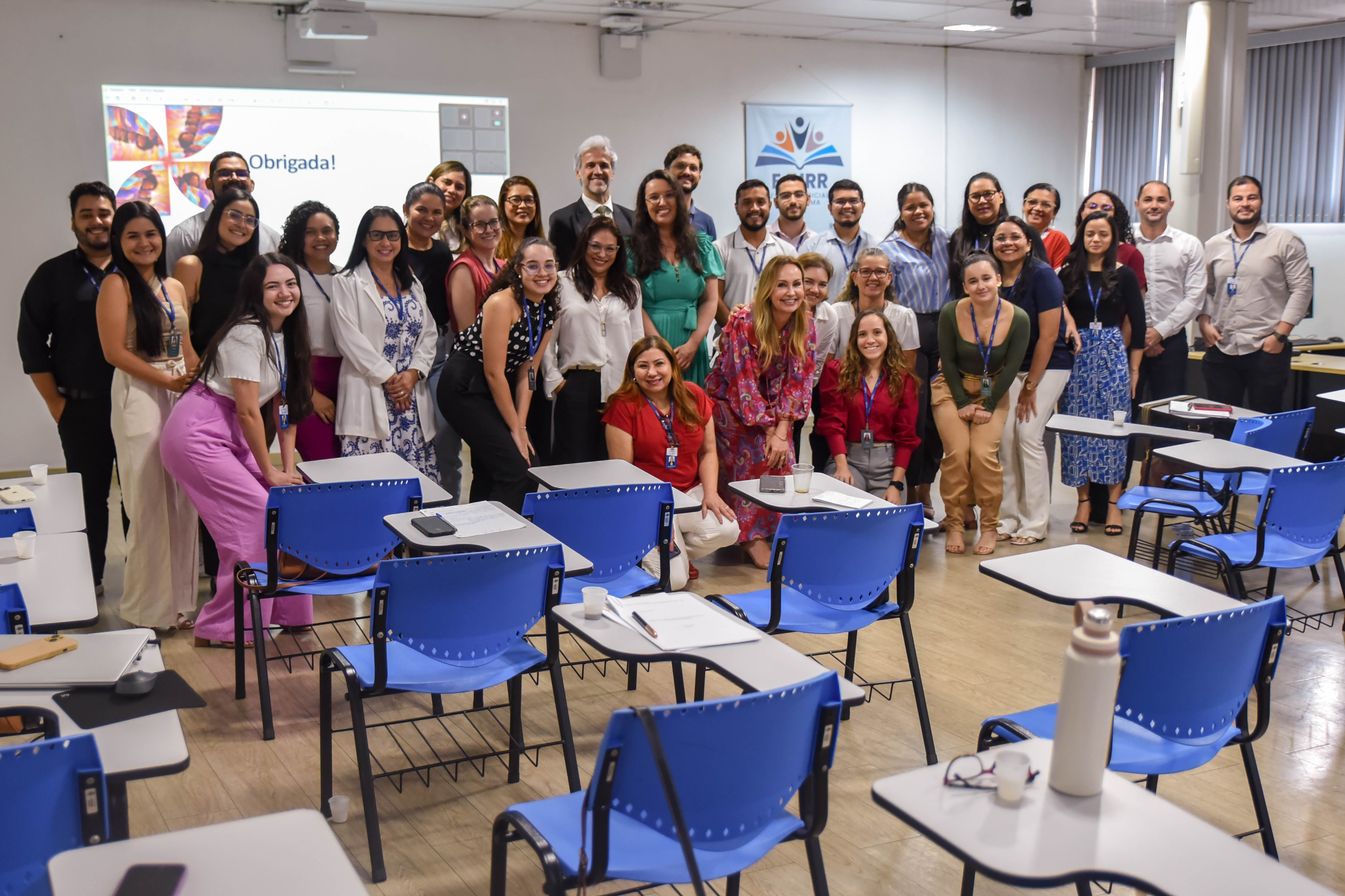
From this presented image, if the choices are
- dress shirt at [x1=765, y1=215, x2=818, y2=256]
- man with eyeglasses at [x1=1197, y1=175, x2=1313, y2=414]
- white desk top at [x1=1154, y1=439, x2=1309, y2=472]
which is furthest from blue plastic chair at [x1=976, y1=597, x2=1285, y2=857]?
man with eyeglasses at [x1=1197, y1=175, x2=1313, y2=414]

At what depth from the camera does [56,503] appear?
3598mm

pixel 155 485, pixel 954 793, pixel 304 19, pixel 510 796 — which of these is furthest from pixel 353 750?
pixel 304 19

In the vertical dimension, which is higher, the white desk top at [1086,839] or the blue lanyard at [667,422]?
the blue lanyard at [667,422]

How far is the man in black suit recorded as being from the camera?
555 cm

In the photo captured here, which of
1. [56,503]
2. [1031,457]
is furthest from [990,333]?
[56,503]

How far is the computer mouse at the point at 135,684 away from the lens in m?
2.11

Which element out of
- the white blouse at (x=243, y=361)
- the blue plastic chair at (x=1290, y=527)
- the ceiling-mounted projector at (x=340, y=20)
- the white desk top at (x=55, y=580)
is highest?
the ceiling-mounted projector at (x=340, y=20)

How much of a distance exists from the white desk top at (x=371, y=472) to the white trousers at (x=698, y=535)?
1029mm

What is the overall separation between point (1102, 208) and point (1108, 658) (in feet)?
15.6

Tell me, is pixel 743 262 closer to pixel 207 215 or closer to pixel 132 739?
pixel 207 215

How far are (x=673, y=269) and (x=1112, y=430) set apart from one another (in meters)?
2.06

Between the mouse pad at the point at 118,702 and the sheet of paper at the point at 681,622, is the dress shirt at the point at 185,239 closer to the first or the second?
the sheet of paper at the point at 681,622

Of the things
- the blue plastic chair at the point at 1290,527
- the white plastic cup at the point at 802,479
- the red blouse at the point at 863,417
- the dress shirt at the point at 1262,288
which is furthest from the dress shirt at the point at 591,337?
the dress shirt at the point at 1262,288

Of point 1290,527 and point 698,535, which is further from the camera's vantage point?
point 698,535
